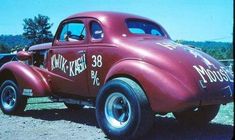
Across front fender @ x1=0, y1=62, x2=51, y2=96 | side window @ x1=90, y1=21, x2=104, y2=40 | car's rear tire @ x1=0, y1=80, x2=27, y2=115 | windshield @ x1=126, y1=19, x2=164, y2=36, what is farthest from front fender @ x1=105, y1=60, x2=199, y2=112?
car's rear tire @ x1=0, y1=80, x2=27, y2=115

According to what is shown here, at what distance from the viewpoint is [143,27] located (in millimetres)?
6281

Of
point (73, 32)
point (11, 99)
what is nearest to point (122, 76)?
point (73, 32)

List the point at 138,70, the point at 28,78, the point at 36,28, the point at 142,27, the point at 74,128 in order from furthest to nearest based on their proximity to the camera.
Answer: the point at 36,28 < the point at 28,78 < the point at 142,27 < the point at 74,128 < the point at 138,70

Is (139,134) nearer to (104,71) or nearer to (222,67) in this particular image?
(104,71)

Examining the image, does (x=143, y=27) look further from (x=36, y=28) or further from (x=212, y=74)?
(x=36, y=28)

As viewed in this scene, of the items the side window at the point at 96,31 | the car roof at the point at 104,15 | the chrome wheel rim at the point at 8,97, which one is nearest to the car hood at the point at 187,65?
the side window at the point at 96,31

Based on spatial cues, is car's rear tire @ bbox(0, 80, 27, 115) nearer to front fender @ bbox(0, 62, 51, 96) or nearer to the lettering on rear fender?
front fender @ bbox(0, 62, 51, 96)

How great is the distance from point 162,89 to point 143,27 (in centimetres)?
199

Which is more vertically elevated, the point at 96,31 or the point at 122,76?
the point at 96,31

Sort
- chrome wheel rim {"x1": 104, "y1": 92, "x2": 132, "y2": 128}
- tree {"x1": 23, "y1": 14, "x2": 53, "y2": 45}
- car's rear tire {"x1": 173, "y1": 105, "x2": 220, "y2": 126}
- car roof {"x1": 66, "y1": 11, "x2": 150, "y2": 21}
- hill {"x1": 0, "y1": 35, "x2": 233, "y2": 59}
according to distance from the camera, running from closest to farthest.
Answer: chrome wheel rim {"x1": 104, "y1": 92, "x2": 132, "y2": 128}, car's rear tire {"x1": 173, "y1": 105, "x2": 220, "y2": 126}, car roof {"x1": 66, "y1": 11, "x2": 150, "y2": 21}, hill {"x1": 0, "y1": 35, "x2": 233, "y2": 59}, tree {"x1": 23, "y1": 14, "x2": 53, "y2": 45}

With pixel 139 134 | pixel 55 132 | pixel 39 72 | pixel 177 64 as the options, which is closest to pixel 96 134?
pixel 55 132

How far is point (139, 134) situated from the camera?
4.55 meters

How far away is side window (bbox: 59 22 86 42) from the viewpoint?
621 centimetres

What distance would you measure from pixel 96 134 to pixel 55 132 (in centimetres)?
62
